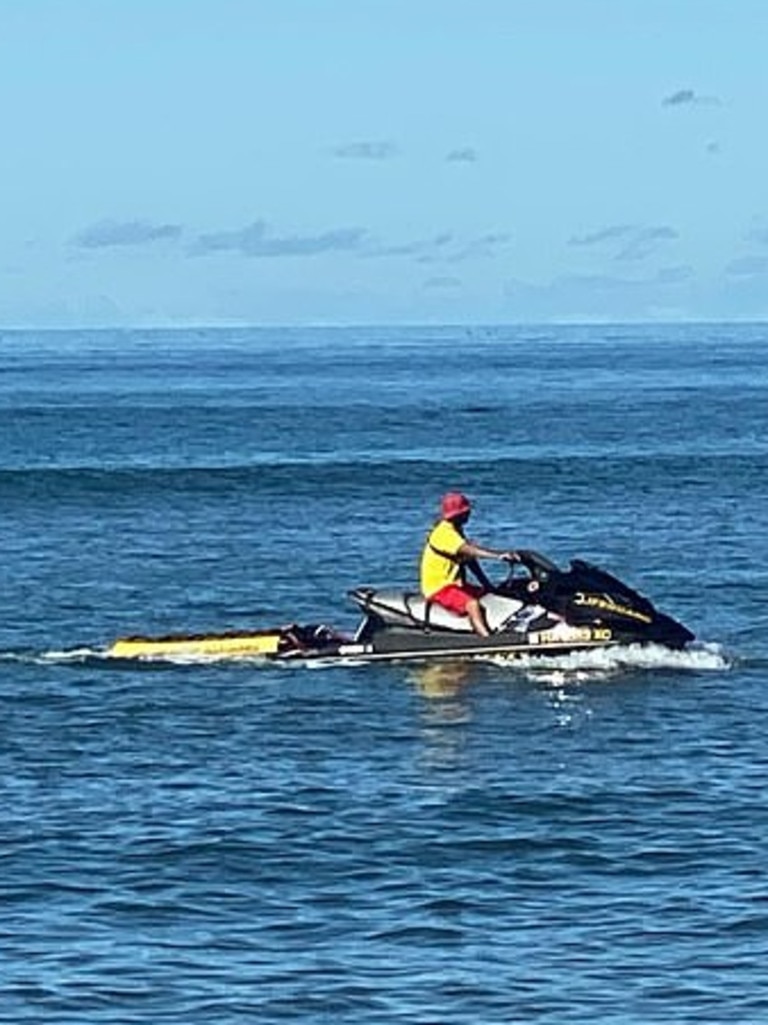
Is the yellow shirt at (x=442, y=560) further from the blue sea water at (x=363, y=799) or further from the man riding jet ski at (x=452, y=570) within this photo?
the blue sea water at (x=363, y=799)

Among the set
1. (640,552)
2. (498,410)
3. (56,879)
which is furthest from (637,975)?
(498,410)

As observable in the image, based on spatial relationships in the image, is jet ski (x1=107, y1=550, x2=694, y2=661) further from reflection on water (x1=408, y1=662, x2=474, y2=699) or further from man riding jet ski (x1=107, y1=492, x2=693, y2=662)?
reflection on water (x1=408, y1=662, x2=474, y2=699)

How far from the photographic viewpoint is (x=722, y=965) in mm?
20000

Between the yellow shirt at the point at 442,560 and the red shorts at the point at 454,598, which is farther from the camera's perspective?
the red shorts at the point at 454,598

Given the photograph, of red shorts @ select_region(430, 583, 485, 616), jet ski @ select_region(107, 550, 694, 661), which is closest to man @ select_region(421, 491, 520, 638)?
red shorts @ select_region(430, 583, 485, 616)

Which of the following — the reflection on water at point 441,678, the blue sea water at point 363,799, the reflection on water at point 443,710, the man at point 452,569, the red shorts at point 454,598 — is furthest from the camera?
the red shorts at point 454,598

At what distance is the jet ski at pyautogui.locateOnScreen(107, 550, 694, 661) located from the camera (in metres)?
32.9

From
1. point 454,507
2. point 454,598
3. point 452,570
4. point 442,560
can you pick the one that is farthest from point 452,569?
point 454,507

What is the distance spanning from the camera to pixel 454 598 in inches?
1300

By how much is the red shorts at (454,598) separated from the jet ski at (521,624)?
0.27 ft

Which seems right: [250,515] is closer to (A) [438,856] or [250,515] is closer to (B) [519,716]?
(B) [519,716]

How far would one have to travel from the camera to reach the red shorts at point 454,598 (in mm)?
33031

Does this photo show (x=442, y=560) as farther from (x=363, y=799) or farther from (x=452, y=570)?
(x=363, y=799)

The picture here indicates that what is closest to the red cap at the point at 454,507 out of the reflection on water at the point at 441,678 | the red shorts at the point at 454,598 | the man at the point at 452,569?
the man at the point at 452,569
